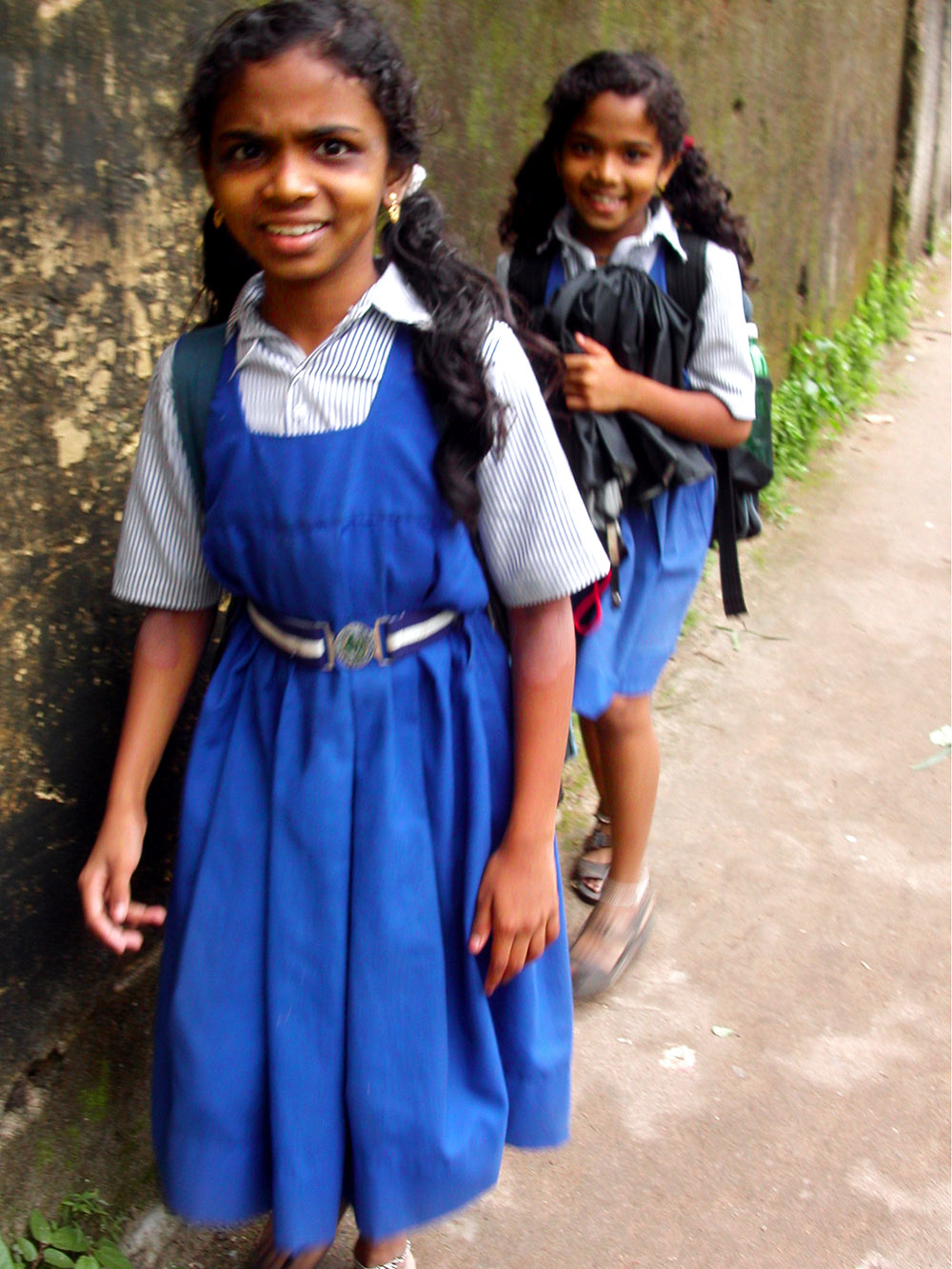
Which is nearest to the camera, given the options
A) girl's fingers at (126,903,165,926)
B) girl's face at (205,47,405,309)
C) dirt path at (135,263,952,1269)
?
girl's face at (205,47,405,309)

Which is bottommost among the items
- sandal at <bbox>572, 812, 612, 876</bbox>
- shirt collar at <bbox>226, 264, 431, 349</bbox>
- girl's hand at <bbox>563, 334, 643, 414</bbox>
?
sandal at <bbox>572, 812, 612, 876</bbox>

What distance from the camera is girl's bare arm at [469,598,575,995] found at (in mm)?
1546

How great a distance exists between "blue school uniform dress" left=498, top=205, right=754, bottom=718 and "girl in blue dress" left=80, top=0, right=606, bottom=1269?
63 centimetres

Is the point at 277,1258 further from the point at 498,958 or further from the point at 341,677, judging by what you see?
the point at 341,677

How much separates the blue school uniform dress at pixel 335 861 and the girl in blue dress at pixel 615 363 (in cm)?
65

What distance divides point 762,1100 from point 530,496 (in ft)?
4.13

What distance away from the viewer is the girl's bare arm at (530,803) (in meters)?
1.55

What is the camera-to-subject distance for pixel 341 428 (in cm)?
143

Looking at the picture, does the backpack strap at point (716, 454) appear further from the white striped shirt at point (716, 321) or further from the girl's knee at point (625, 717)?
the girl's knee at point (625, 717)

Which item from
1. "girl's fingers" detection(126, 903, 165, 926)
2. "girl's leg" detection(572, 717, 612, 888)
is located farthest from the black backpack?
"girl's fingers" detection(126, 903, 165, 926)

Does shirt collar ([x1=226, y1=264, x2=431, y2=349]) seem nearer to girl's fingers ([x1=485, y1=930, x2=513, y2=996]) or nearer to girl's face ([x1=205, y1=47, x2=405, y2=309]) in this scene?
girl's face ([x1=205, y1=47, x2=405, y2=309])

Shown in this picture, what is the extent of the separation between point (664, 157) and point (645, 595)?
0.73 meters

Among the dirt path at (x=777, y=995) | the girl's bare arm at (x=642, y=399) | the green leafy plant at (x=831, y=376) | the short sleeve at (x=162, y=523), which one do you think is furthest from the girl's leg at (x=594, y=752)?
the green leafy plant at (x=831, y=376)

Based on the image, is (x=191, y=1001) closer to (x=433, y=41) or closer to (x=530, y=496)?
(x=530, y=496)
